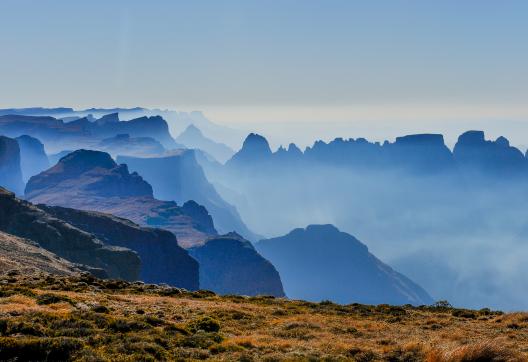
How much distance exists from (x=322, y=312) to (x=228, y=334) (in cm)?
1379

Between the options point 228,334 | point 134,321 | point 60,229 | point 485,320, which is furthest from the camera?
point 60,229

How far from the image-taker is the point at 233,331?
1133 inches

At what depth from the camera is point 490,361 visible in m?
20.3

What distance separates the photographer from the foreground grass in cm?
2048

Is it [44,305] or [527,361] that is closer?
[527,361]

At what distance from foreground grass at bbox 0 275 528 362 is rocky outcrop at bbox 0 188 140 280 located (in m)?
127

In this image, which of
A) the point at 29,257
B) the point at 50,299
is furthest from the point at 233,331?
the point at 29,257

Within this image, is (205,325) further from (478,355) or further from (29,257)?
(29,257)

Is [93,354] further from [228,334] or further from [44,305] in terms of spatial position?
[44,305]

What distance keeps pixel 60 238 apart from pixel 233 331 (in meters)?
149

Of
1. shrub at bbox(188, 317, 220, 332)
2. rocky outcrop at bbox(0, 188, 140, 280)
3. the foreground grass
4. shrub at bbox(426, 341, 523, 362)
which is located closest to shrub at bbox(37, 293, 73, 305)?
the foreground grass

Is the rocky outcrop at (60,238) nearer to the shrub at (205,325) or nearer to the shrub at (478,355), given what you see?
the shrub at (205,325)

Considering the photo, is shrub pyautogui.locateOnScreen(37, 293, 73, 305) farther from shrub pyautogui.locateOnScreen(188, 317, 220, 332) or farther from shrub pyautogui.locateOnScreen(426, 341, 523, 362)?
shrub pyautogui.locateOnScreen(426, 341, 523, 362)

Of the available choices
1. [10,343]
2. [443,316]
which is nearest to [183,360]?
[10,343]
